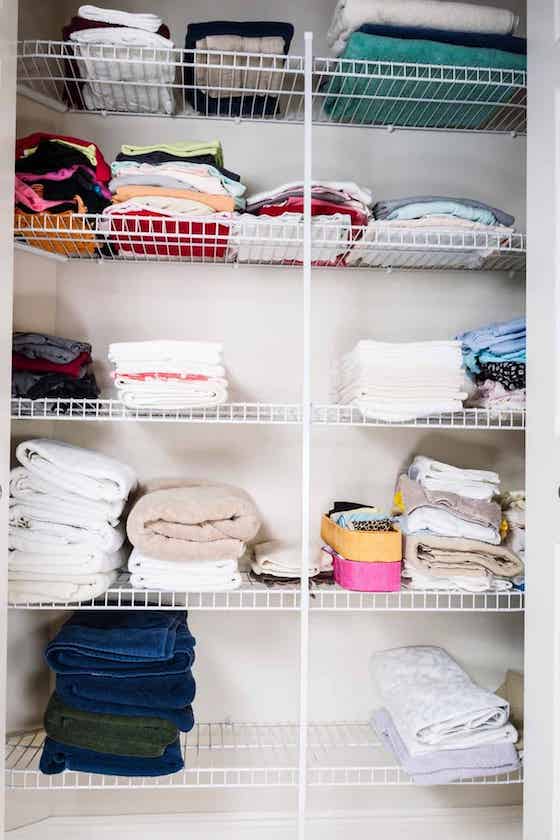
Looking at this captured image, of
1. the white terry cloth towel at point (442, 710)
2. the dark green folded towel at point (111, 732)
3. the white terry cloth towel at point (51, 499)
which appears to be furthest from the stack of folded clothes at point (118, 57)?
the white terry cloth towel at point (442, 710)

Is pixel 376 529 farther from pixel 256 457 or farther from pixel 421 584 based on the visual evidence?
pixel 256 457

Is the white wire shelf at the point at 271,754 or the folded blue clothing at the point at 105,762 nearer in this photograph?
the folded blue clothing at the point at 105,762

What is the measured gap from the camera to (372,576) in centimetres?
172

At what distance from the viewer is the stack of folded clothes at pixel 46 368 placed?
173cm

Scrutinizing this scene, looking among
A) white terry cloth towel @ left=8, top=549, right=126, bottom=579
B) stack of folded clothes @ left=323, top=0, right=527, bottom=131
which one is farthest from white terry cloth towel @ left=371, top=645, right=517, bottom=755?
stack of folded clothes @ left=323, top=0, right=527, bottom=131

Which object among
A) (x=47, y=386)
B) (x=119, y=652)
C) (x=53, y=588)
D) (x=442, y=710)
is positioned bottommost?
(x=442, y=710)

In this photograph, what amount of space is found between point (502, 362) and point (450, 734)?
0.85 metres

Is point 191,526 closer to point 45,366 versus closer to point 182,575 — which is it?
point 182,575

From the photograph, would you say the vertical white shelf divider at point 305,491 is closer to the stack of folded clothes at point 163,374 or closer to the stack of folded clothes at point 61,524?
the stack of folded clothes at point 163,374

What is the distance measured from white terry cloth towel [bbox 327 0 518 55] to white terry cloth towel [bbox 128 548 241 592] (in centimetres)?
125

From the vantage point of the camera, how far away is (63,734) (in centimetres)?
167

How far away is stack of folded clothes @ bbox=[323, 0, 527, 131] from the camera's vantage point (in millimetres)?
1758

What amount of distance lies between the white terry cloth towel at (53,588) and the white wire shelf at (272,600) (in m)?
0.01

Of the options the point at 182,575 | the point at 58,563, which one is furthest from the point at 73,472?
the point at 182,575
